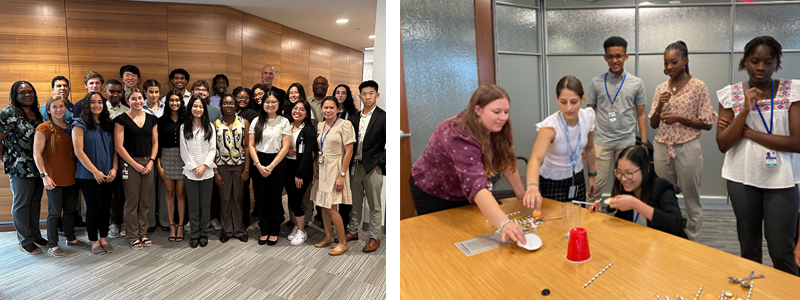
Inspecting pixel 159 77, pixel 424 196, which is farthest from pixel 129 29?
pixel 424 196

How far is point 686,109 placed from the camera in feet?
1.67

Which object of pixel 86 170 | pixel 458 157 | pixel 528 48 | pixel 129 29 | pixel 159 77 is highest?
pixel 129 29

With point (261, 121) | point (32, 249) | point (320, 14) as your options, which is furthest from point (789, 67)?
point (320, 14)

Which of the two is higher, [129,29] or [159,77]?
[129,29]

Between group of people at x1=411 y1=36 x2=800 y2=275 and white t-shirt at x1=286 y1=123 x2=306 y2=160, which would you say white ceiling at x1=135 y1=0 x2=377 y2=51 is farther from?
group of people at x1=411 y1=36 x2=800 y2=275

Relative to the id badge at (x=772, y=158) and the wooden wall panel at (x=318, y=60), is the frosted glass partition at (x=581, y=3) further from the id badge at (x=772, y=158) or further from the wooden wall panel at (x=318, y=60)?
the wooden wall panel at (x=318, y=60)

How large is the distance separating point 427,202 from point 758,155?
0.47 metres

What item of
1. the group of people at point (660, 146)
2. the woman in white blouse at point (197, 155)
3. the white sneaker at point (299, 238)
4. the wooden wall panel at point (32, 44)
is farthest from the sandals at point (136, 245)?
the group of people at point (660, 146)

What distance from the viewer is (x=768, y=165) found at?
0.49 meters

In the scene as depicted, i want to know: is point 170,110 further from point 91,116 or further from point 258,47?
point 258,47

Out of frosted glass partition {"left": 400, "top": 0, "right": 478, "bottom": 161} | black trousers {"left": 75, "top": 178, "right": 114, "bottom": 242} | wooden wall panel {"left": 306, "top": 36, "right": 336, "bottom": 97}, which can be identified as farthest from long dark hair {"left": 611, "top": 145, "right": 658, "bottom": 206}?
wooden wall panel {"left": 306, "top": 36, "right": 336, "bottom": 97}

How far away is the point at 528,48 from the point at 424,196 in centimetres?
30

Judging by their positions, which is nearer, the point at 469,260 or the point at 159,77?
the point at 469,260

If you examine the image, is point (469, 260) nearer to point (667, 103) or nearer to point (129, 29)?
point (667, 103)
